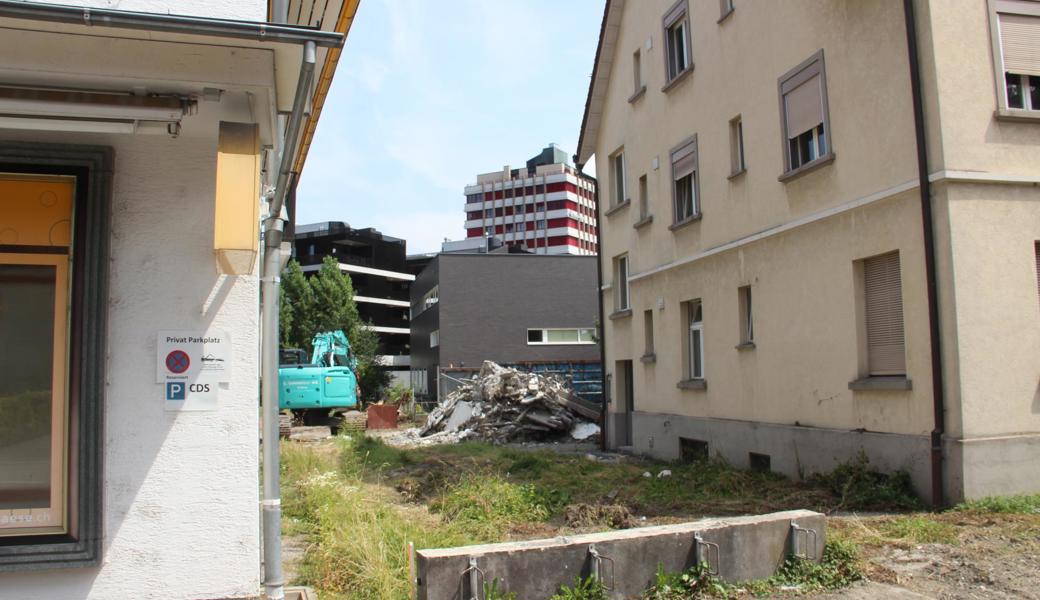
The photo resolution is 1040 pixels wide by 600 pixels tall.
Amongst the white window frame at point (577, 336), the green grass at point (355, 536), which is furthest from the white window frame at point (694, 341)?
the white window frame at point (577, 336)

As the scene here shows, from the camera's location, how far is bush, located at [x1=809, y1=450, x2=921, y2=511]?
10.0 meters

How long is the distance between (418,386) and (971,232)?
4264 centimetres

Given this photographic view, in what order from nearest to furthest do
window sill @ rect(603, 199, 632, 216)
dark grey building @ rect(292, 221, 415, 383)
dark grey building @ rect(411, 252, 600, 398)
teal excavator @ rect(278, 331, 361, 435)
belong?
1. window sill @ rect(603, 199, 632, 216)
2. teal excavator @ rect(278, 331, 361, 435)
3. dark grey building @ rect(411, 252, 600, 398)
4. dark grey building @ rect(292, 221, 415, 383)

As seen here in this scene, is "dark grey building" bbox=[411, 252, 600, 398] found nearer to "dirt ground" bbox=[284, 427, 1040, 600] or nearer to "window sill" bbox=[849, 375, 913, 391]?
"window sill" bbox=[849, 375, 913, 391]

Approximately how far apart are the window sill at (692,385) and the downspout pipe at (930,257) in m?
6.23

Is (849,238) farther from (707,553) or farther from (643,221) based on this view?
(643,221)

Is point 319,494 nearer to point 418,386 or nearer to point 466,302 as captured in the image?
point 466,302

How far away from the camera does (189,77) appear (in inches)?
200

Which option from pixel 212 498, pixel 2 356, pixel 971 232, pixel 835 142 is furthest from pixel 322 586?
pixel 835 142

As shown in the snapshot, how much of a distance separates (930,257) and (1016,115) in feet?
6.70

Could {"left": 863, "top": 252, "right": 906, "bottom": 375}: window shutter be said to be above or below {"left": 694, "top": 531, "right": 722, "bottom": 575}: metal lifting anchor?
above

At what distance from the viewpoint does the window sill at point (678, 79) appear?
1691cm

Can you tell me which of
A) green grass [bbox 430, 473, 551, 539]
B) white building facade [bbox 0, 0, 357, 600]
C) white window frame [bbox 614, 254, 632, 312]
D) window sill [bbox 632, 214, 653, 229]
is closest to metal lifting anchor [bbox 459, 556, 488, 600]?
white building facade [bbox 0, 0, 357, 600]

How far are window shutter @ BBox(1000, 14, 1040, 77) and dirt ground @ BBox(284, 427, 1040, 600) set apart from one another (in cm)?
537
